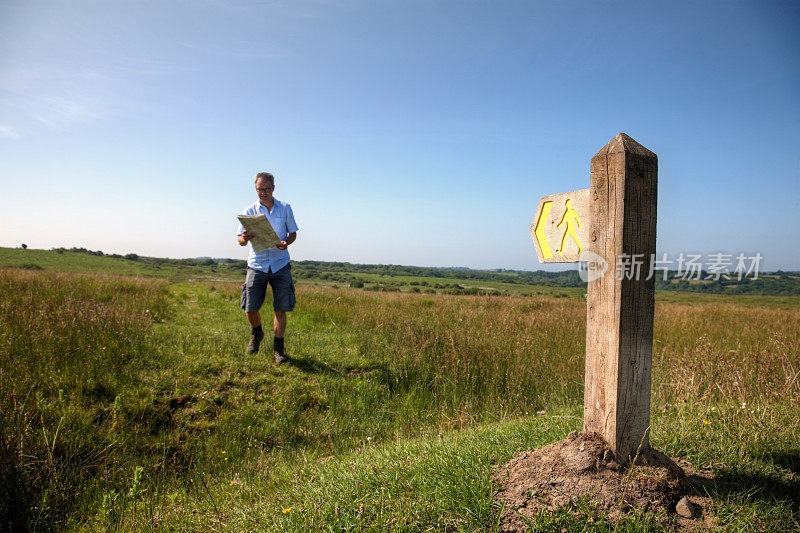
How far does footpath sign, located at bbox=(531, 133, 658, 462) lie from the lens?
1.95 metres

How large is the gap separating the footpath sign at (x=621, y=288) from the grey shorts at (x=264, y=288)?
4.05 meters

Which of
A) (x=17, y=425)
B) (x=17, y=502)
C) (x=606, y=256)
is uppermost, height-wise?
(x=606, y=256)

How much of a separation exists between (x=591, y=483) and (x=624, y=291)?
914 mm

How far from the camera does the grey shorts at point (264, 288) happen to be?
5270mm

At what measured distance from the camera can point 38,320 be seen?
488 cm

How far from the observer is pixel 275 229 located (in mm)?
5395

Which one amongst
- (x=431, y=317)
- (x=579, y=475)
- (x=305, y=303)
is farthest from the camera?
(x=305, y=303)

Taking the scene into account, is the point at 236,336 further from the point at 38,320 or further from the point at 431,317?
the point at 431,317

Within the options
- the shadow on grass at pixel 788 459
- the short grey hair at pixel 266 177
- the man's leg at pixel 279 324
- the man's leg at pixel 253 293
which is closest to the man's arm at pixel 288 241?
the man's leg at pixel 253 293

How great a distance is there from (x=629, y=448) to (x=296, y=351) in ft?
15.2

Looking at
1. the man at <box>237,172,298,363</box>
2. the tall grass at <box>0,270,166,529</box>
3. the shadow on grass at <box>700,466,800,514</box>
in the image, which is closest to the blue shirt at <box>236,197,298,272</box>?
the man at <box>237,172,298,363</box>

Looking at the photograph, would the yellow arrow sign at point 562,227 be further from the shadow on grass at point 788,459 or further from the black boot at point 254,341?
the black boot at point 254,341

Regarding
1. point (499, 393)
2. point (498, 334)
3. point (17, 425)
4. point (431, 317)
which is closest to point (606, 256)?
point (499, 393)

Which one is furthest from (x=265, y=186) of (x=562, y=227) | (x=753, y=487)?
(x=753, y=487)
